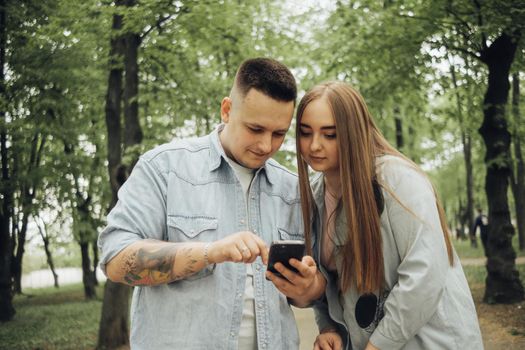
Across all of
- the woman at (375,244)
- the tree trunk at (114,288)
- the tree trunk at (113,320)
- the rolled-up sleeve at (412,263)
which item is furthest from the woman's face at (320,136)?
the tree trunk at (113,320)

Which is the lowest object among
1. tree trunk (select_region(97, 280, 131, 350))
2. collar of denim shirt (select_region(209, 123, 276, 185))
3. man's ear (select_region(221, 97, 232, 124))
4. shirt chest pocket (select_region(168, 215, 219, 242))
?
tree trunk (select_region(97, 280, 131, 350))

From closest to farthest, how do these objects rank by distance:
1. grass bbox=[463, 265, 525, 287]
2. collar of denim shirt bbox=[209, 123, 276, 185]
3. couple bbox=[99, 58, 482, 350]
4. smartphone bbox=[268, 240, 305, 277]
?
smartphone bbox=[268, 240, 305, 277] → couple bbox=[99, 58, 482, 350] → collar of denim shirt bbox=[209, 123, 276, 185] → grass bbox=[463, 265, 525, 287]

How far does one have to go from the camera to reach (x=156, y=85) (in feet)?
40.9

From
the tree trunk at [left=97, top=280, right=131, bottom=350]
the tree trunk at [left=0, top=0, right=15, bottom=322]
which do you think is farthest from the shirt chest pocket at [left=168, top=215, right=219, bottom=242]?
the tree trunk at [left=0, top=0, right=15, bottom=322]

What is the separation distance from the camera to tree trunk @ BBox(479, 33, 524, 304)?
11.1 m

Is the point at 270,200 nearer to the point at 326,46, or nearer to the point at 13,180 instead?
the point at 326,46

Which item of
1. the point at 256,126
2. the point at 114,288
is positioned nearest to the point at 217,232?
the point at 256,126

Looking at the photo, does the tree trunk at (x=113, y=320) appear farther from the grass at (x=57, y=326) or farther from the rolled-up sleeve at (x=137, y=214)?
the rolled-up sleeve at (x=137, y=214)

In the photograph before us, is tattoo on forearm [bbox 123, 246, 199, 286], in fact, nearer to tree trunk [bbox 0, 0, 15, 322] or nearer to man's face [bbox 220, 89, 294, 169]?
man's face [bbox 220, 89, 294, 169]

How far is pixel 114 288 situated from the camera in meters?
10.2

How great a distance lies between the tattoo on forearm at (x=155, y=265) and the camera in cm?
237

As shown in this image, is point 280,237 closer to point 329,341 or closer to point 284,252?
point 284,252

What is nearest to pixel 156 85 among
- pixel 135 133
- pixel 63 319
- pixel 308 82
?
pixel 135 133

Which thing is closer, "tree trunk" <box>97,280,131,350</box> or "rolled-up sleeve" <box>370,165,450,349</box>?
"rolled-up sleeve" <box>370,165,450,349</box>
